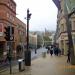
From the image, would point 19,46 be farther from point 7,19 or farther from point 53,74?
point 53,74

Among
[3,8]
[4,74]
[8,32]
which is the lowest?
[4,74]

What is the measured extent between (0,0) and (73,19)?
56.0ft

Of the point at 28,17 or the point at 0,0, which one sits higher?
the point at 0,0

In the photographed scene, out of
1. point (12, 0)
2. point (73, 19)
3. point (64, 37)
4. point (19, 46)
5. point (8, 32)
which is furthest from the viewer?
point (19, 46)

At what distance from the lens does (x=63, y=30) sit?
70.4m

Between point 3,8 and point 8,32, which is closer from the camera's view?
point 8,32

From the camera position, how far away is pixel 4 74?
23312mm

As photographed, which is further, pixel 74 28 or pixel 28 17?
pixel 74 28

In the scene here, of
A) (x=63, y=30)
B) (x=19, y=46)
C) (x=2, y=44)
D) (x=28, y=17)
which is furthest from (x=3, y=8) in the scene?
(x=28, y=17)

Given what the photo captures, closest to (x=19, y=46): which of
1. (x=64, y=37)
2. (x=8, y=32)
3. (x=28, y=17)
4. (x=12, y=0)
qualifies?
(x=12, y=0)

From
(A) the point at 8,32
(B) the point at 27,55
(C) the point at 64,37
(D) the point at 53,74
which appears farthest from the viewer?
(C) the point at 64,37

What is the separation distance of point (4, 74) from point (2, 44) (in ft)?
145

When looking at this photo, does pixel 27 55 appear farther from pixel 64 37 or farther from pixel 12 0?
pixel 12 0

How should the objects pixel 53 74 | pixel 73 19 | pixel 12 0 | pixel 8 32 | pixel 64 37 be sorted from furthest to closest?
pixel 12 0
pixel 64 37
pixel 73 19
pixel 8 32
pixel 53 74
